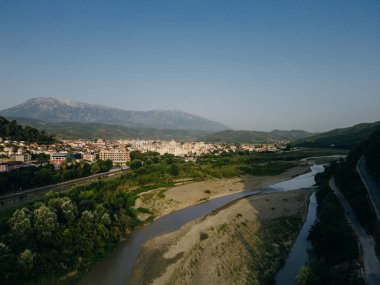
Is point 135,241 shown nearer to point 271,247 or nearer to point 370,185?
point 271,247

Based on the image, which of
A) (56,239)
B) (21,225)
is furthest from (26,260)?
(21,225)

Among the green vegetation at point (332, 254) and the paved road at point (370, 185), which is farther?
the paved road at point (370, 185)

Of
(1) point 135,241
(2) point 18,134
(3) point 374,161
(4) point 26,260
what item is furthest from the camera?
(2) point 18,134

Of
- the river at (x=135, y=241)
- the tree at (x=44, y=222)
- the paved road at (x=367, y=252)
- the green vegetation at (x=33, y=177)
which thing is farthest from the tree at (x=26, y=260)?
→ the green vegetation at (x=33, y=177)

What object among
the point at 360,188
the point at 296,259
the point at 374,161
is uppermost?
the point at 374,161

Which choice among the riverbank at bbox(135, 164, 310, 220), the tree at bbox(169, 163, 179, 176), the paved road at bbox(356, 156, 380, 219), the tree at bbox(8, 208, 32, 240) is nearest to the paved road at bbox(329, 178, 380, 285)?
the paved road at bbox(356, 156, 380, 219)

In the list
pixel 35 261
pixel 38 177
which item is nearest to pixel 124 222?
pixel 35 261

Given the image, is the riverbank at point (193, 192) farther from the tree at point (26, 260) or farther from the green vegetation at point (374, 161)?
the green vegetation at point (374, 161)
